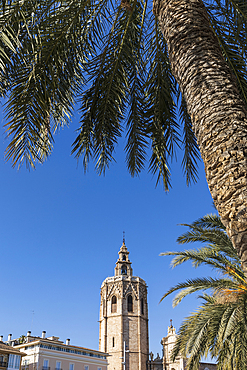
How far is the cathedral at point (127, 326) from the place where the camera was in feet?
172

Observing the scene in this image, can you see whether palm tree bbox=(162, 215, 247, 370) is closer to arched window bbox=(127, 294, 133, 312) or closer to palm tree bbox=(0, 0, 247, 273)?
palm tree bbox=(0, 0, 247, 273)

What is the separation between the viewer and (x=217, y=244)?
30.0ft

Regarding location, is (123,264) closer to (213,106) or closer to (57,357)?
(57,357)

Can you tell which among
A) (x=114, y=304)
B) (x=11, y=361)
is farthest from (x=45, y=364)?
(x=114, y=304)

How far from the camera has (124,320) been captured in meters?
53.5

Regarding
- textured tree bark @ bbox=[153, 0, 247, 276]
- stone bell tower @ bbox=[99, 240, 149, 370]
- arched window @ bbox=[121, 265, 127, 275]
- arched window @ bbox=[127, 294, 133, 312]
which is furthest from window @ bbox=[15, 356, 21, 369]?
textured tree bark @ bbox=[153, 0, 247, 276]

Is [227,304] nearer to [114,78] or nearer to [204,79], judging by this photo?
[114,78]

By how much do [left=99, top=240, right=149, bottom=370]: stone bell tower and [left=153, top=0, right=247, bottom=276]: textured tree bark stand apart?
5197 cm

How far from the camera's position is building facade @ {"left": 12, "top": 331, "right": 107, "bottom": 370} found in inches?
1499

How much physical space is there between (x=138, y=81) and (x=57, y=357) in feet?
128

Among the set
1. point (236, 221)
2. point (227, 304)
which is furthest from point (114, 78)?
point (227, 304)

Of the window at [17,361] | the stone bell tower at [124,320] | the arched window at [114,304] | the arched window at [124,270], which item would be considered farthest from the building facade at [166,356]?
the window at [17,361]

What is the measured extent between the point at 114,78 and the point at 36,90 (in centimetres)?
143

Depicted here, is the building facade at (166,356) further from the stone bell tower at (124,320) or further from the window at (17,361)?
the window at (17,361)
